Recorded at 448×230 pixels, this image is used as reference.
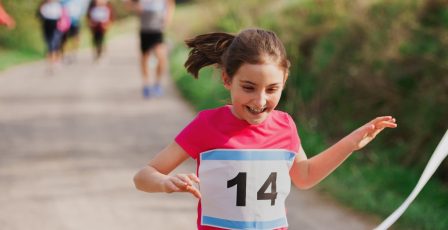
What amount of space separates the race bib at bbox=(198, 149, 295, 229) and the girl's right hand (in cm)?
18

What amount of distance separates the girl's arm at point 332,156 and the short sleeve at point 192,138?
15.0 inches

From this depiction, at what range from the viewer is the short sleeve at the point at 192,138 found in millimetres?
2754

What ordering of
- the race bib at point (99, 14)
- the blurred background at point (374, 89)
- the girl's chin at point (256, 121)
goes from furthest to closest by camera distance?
the race bib at point (99, 14)
the blurred background at point (374, 89)
the girl's chin at point (256, 121)

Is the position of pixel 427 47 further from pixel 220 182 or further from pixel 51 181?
pixel 220 182

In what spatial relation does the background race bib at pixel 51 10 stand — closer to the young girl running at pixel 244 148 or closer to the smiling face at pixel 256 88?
the young girl running at pixel 244 148

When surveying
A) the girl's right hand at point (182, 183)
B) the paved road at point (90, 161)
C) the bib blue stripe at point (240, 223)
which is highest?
the girl's right hand at point (182, 183)

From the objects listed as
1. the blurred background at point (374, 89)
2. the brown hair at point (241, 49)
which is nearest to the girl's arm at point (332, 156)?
the brown hair at point (241, 49)

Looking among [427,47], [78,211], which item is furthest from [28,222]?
[427,47]

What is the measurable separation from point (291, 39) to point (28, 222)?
173 inches

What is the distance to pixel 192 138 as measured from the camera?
2760mm

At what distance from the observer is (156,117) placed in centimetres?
977

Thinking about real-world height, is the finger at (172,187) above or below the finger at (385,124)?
below

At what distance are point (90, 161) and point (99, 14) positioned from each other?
1094 centimetres

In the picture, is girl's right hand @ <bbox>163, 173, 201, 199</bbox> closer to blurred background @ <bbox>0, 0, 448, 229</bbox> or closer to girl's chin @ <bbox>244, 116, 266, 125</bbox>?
girl's chin @ <bbox>244, 116, 266, 125</bbox>
